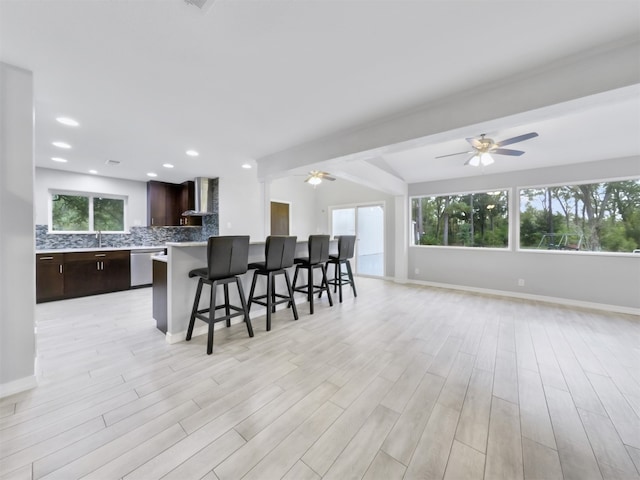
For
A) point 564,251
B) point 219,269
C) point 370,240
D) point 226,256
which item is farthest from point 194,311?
point 564,251

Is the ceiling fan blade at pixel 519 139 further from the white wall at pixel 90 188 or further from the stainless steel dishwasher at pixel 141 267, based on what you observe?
the white wall at pixel 90 188

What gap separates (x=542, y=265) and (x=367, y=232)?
11.5ft

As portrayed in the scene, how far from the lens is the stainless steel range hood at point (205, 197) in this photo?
5.21 meters

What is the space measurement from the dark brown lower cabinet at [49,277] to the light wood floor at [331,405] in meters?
1.55

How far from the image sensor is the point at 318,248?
3.57 metres

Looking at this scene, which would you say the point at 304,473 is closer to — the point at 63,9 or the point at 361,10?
the point at 361,10

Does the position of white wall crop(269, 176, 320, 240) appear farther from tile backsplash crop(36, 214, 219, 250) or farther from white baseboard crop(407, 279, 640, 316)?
white baseboard crop(407, 279, 640, 316)

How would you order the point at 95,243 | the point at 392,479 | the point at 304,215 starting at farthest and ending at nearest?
1. the point at 304,215
2. the point at 95,243
3. the point at 392,479

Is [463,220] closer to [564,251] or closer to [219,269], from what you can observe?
[564,251]

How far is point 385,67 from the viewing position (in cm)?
182

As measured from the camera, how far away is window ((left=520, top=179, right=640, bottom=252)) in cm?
361

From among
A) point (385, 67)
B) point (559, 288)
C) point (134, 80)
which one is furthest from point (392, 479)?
point (559, 288)

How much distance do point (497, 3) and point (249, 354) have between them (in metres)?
2.98

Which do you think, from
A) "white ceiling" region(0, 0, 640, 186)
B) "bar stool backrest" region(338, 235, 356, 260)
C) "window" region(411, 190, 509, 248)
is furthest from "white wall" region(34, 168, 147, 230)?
"window" region(411, 190, 509, 248)
